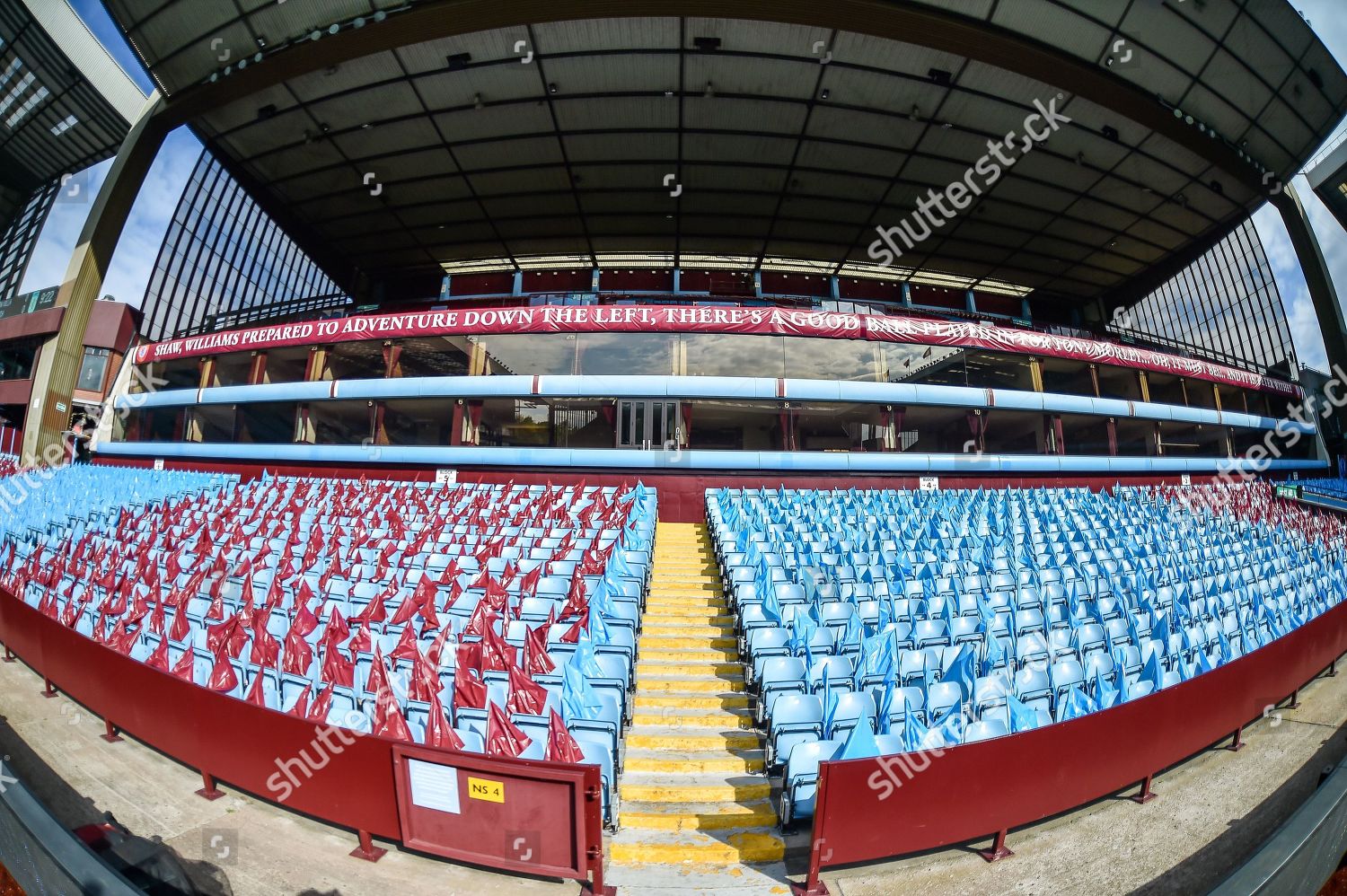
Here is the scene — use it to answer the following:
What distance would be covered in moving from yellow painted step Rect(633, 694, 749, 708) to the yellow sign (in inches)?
121

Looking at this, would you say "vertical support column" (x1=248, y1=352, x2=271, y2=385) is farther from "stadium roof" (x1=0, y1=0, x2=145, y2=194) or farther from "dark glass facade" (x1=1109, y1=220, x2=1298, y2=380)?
"dark glass facade" (x1=1109, y1=220, x2=1298, y2=380)

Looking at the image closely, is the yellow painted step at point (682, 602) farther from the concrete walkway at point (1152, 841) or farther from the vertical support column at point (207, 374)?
the vertical support column at point (207, 374)

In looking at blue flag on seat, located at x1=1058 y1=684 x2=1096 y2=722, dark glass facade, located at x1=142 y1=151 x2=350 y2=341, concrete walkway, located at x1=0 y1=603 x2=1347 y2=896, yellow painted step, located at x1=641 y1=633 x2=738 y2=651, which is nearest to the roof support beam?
dark glass facade, located at x1=142 y1=151 x2=350 y2=341

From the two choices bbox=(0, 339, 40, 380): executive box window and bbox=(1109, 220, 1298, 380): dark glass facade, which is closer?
bbox=(0, 339, 40, 380): executive box window

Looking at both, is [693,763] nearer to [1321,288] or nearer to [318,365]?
[318,365]

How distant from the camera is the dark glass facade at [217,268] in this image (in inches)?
1340

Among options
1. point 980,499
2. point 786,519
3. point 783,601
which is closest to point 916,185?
point 980,499

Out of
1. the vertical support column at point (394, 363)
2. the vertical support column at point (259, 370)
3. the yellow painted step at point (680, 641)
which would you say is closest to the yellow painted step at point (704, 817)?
the yellow painted step at point (680, 641)

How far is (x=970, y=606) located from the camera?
9430mm

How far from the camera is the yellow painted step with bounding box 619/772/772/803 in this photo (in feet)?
19.3

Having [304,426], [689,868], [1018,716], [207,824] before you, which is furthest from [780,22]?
[304,426]

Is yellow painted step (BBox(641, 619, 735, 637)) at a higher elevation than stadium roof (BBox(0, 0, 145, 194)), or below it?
below

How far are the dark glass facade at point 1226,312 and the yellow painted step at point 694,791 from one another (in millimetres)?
42096

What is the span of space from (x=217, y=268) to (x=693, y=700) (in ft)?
151
